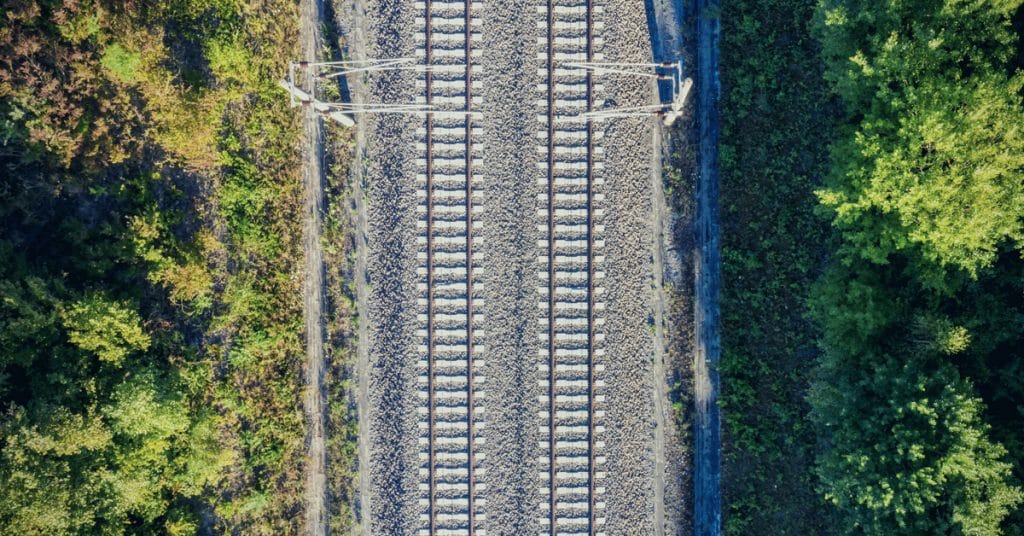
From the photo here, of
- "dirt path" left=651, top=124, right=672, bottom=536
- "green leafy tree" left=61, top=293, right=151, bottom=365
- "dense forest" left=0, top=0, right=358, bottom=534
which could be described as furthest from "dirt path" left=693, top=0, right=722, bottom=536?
"green leafy tree" left=61, top=293, right=151, bottom=365

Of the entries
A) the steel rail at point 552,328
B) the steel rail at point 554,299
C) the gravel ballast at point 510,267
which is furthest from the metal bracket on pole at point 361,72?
the steel rail at point 554,299

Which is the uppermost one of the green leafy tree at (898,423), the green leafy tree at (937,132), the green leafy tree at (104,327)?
the green leafy tree at (937,132)

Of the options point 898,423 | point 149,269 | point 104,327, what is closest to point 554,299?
point 898,423

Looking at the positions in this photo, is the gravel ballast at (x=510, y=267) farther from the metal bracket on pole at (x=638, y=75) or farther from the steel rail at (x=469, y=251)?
the metal bracket on pole at (x=638, y=75)

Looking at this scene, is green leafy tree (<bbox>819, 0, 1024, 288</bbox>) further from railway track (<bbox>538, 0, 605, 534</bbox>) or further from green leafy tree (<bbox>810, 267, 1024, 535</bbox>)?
railway track (<bbox>538, 0, 605, 534</bbox>)

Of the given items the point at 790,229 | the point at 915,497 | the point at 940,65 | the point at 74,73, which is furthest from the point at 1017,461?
the point at 74,73
